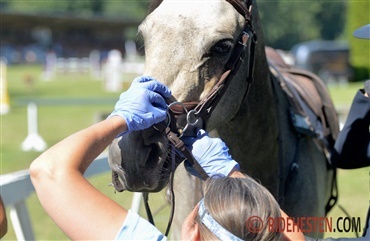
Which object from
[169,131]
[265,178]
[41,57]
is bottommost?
[41,57]

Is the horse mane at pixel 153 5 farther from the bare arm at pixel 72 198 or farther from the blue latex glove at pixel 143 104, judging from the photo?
the bare arm at pixel 72 198

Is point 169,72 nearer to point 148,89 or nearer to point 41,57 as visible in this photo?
point 148,89

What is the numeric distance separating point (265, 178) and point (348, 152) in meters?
0.48

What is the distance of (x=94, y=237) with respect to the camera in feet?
5.31

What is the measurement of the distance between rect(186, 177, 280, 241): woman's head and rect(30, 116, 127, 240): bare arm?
247mm

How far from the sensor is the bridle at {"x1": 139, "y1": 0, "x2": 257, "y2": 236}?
2.66m

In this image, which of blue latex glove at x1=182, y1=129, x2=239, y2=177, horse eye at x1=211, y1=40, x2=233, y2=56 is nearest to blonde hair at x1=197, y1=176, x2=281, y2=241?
A: blue latex glove at x1=182, y1=129, x2=239, y2=177

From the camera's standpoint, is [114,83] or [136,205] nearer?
[136,205]

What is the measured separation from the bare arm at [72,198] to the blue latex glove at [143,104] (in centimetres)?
42

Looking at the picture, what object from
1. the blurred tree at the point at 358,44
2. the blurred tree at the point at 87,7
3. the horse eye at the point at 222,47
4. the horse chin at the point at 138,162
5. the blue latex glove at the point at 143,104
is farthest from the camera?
the blurred tree at the point at 87,7

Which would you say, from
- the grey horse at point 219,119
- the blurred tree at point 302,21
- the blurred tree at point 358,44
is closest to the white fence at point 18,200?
the grey horse at point 219,119

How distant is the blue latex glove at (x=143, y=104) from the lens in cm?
223

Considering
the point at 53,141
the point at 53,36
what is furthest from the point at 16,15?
the point at 53,141

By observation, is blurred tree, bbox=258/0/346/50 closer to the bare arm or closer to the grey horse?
the grey horse
